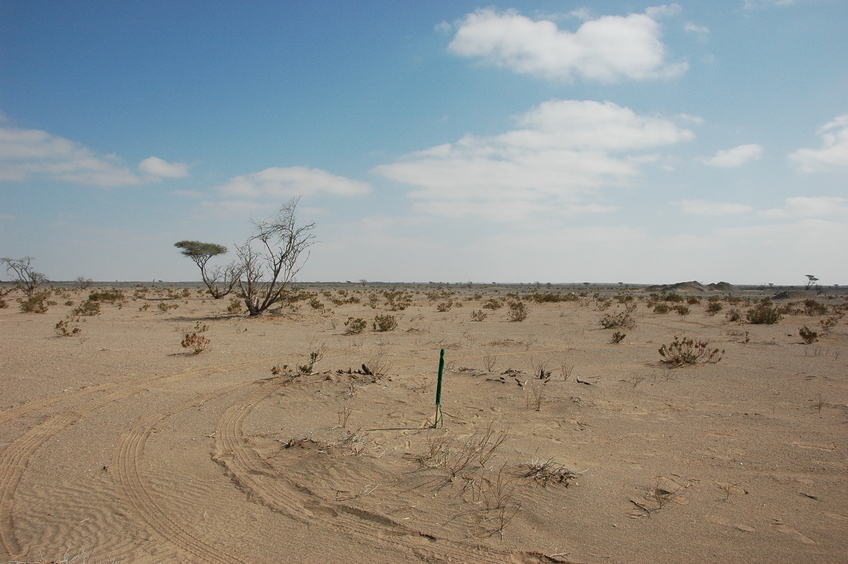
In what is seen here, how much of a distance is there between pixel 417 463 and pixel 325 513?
3.93ft

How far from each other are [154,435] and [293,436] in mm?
1871

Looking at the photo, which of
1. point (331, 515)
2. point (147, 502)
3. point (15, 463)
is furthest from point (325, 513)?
point (15, 463)

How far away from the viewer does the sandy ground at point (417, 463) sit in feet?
12.1

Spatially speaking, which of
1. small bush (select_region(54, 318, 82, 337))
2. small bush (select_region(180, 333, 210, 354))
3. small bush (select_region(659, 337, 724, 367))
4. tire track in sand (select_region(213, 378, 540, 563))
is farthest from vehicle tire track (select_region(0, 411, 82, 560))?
small bush (select_region(659, 337, 724, 367))

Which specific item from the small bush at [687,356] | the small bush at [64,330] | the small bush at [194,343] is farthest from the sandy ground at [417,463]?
the small bush at [64,330]

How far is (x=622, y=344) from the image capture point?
14.7 metres

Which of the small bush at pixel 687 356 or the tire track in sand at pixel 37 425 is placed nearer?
the tire track in sand at pixel 37 425

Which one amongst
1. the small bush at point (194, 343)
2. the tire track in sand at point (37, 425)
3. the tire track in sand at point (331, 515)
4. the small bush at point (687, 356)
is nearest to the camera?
the tire track in sand at point (331, 515)

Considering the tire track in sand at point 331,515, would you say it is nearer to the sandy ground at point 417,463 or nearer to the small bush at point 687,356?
the sandy ground at point 417,463

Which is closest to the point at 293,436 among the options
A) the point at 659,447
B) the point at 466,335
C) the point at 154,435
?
the point at 154,435

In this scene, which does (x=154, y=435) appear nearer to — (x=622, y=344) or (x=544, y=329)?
(x=622, y=344)

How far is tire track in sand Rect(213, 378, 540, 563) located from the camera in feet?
11.6

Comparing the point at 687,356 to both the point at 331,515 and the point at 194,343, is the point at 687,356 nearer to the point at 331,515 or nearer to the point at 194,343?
the point at 331,515

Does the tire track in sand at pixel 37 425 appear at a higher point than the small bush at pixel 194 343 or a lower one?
lower
